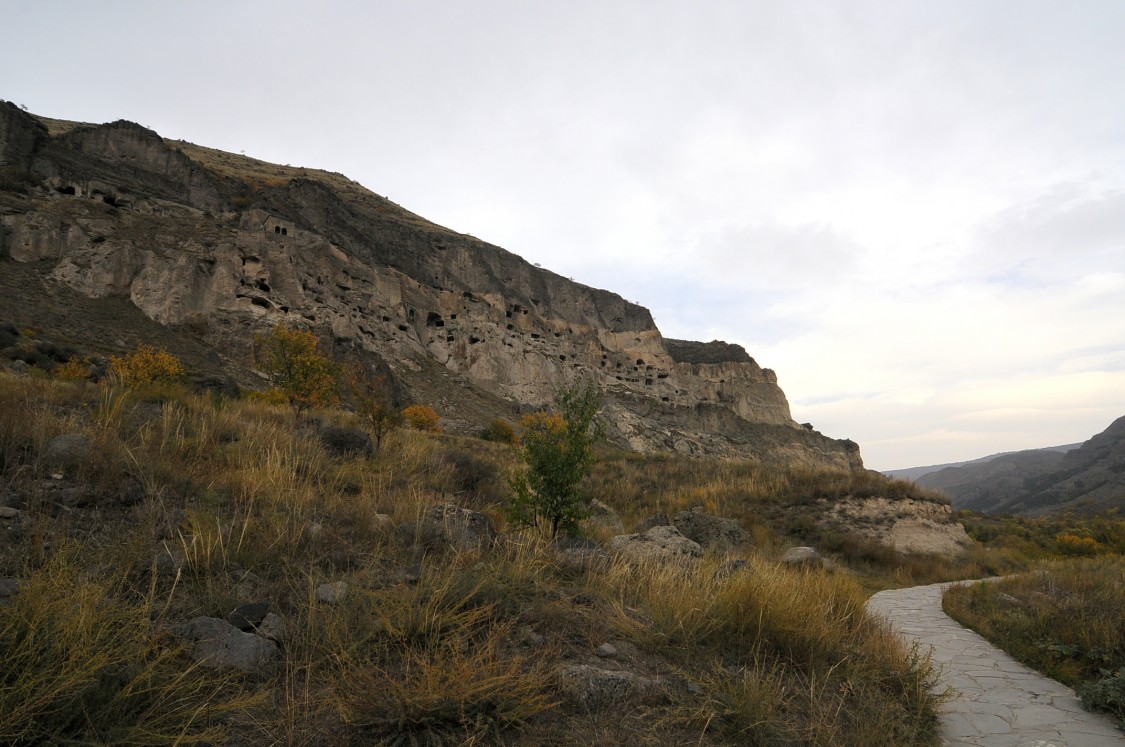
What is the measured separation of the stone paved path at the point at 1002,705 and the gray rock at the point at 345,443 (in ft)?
23.2

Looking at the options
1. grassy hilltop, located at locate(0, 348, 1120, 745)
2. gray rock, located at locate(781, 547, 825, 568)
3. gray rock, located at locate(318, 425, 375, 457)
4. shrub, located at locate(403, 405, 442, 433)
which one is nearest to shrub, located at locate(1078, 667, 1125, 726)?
grassy hilltop, located at locate(0, 348, 1120, 745)

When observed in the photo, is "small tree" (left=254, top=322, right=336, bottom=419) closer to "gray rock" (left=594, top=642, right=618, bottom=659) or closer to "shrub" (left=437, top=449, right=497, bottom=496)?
"shrub" (left=437, top=449, right=497, bottom=496)

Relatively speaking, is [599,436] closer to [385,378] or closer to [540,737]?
[540,737]

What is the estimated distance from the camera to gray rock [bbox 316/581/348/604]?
2836mm

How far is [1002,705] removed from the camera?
3.88 m

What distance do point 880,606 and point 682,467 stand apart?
33.9 feet

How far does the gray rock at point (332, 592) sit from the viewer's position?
2836 mm

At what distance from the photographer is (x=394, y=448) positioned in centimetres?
927

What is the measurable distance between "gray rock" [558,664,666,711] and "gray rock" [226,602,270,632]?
1.57 meters

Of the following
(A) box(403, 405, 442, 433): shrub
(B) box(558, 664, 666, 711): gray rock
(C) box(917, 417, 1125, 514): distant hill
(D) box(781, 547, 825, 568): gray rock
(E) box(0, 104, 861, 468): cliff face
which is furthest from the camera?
(C) box(917, 417, 1125, 514): distant hill

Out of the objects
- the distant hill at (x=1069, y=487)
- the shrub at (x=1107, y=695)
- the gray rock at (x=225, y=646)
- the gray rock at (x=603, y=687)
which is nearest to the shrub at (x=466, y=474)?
the gray rock at (x=225, y=646)

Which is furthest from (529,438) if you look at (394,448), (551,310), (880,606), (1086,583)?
(551,310)

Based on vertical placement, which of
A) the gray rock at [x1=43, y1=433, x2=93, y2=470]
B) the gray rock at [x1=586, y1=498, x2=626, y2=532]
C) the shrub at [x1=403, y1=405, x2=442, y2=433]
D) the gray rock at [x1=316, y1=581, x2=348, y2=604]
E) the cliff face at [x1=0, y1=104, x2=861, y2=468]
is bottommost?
the shrub at [x1=403, y1=405, x2=442, y2=433]

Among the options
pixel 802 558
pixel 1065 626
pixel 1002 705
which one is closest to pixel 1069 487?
pixel 802 558
